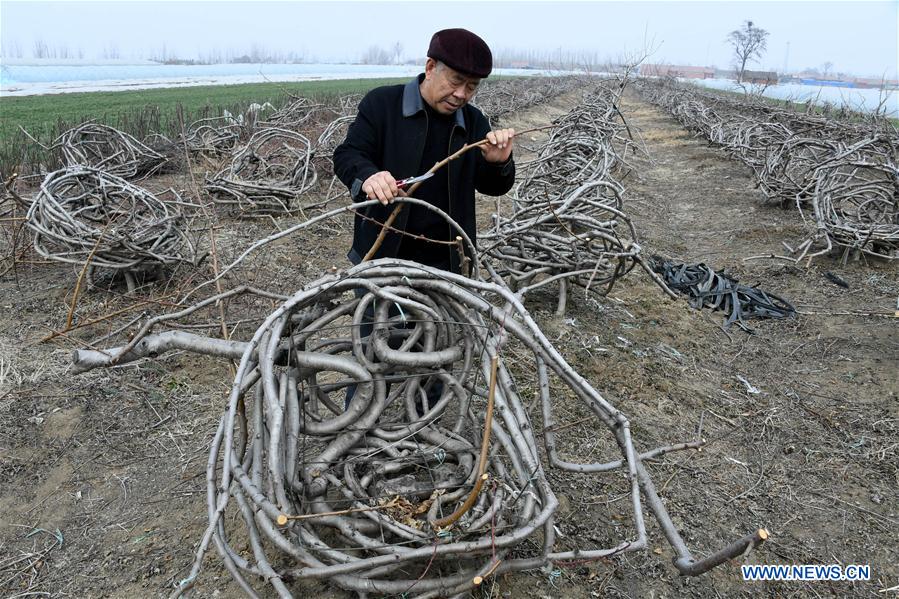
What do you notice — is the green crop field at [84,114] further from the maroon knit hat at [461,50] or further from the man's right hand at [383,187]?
the man's right hand at [383,187]

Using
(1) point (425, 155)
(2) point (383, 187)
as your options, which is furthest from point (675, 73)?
(2) point (383, 187)

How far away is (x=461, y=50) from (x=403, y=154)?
0.39 m

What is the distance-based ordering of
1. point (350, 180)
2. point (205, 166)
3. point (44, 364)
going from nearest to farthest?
point (350, 180)
point (44, 364)
point (205, 166)

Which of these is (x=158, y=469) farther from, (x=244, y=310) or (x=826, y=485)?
(x=826, y=485)

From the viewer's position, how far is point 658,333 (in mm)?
3627

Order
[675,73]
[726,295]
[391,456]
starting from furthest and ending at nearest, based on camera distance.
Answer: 1. [675,73]
2. [726,295]
3. [391,456]

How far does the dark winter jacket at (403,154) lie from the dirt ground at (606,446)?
1.07 metres

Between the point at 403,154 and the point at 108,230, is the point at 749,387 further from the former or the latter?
A: the point at 108,230

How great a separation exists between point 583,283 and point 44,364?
315 cm

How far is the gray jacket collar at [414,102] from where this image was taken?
6.09ft

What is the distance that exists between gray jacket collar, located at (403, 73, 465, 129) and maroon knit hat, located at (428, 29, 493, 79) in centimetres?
18

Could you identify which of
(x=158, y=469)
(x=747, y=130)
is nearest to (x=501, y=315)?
(x=158, y=469)

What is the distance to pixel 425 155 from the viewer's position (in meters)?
1.92

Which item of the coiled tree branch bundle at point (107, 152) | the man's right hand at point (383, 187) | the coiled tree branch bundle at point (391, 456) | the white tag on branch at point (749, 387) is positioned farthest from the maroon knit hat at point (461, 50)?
the coiled tree branch bundle at point (107, 152)
